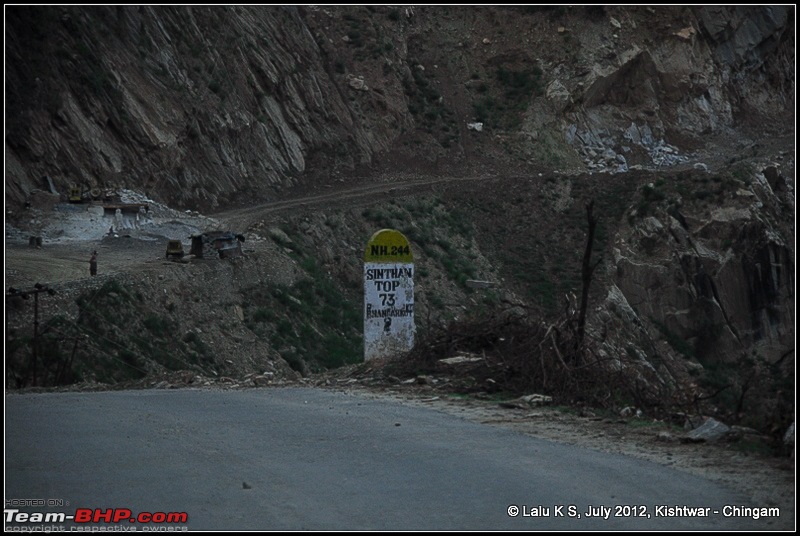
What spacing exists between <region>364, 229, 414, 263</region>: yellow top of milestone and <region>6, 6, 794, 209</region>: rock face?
20.3 meters

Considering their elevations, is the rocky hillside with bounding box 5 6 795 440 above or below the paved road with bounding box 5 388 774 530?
above

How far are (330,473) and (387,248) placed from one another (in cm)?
750

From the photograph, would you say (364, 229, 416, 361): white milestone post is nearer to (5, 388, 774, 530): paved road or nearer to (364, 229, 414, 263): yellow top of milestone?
(364, 229, 414, 263): yellow top of milestone

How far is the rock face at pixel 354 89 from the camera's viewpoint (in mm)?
34875

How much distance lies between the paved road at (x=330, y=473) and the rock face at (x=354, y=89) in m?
24.2

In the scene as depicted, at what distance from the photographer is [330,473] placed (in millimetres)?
8148

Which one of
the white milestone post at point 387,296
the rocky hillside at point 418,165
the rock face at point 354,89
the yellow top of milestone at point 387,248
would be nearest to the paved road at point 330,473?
the white milestone post at point 387,296

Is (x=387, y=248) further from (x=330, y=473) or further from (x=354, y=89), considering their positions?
(x=354, y=89)

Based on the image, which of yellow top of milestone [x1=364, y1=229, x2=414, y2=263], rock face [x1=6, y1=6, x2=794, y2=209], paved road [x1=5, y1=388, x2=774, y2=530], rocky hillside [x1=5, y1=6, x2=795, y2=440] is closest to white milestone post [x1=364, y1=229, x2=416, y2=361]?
yellow top of milestone [x1=364, y1=229, x2=414, y2=263]

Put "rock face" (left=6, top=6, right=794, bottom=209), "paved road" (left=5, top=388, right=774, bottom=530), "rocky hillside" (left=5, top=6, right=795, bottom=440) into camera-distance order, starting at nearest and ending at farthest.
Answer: "paved road" (left=5, top=388, right=774, bottom=530) < "rocky hillside" (left=5, top=6, right=795, bottom=440) < "rock face" (left=6, top=6, right=794, bottom=209)

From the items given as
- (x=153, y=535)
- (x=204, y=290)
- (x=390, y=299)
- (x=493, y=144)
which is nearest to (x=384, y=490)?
(x=153, y=535)

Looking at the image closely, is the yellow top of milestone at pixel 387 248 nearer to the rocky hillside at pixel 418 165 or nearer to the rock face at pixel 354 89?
the rocky hillside at pixel 418 165

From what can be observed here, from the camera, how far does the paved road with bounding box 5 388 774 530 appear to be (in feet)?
22.6

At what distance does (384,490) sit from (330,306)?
999 inches
